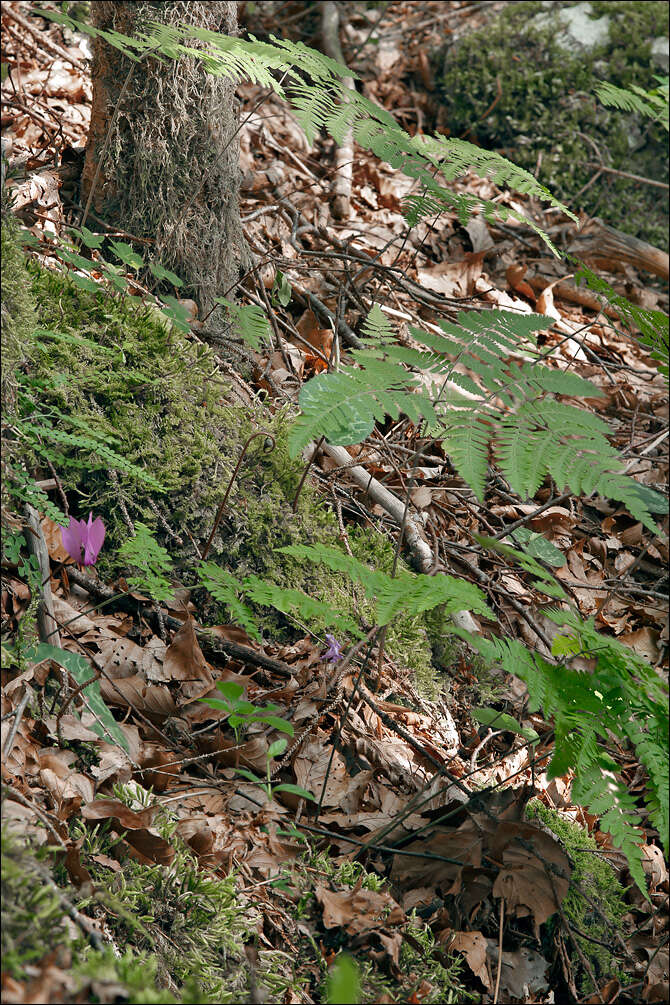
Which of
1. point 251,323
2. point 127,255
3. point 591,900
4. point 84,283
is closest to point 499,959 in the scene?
point 591,900

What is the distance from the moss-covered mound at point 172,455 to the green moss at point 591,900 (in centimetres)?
→ 72

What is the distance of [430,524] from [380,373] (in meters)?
1.46

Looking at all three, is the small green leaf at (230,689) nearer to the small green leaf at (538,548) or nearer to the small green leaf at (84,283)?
the small green leaf at (84,283)

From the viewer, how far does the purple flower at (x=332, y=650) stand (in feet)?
8.91

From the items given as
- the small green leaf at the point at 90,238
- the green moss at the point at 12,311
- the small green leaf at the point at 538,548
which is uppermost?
the green moss at the point at 12,311

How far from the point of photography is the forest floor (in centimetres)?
183

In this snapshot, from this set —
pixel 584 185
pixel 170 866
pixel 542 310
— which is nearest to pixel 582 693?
pixel 170 866

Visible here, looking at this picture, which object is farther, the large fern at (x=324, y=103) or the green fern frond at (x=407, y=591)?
the large fern at (x=324, y=103)

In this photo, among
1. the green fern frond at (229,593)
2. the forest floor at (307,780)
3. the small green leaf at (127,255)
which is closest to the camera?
the forest floor at (307,780)

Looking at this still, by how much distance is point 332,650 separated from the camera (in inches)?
107

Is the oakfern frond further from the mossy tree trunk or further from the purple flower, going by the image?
the mossy tree trunk

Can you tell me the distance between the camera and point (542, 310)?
5.05 meters

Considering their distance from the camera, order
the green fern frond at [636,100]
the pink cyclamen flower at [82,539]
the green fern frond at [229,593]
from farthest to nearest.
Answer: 1. the green fern frond at [636,100]
2. the green fern frond at [229,593]
3. the pink cyclamen flower at [82,539]

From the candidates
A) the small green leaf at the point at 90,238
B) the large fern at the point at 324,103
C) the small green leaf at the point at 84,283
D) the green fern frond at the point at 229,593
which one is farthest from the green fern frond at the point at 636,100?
the green fern frond at the point at 229,593
